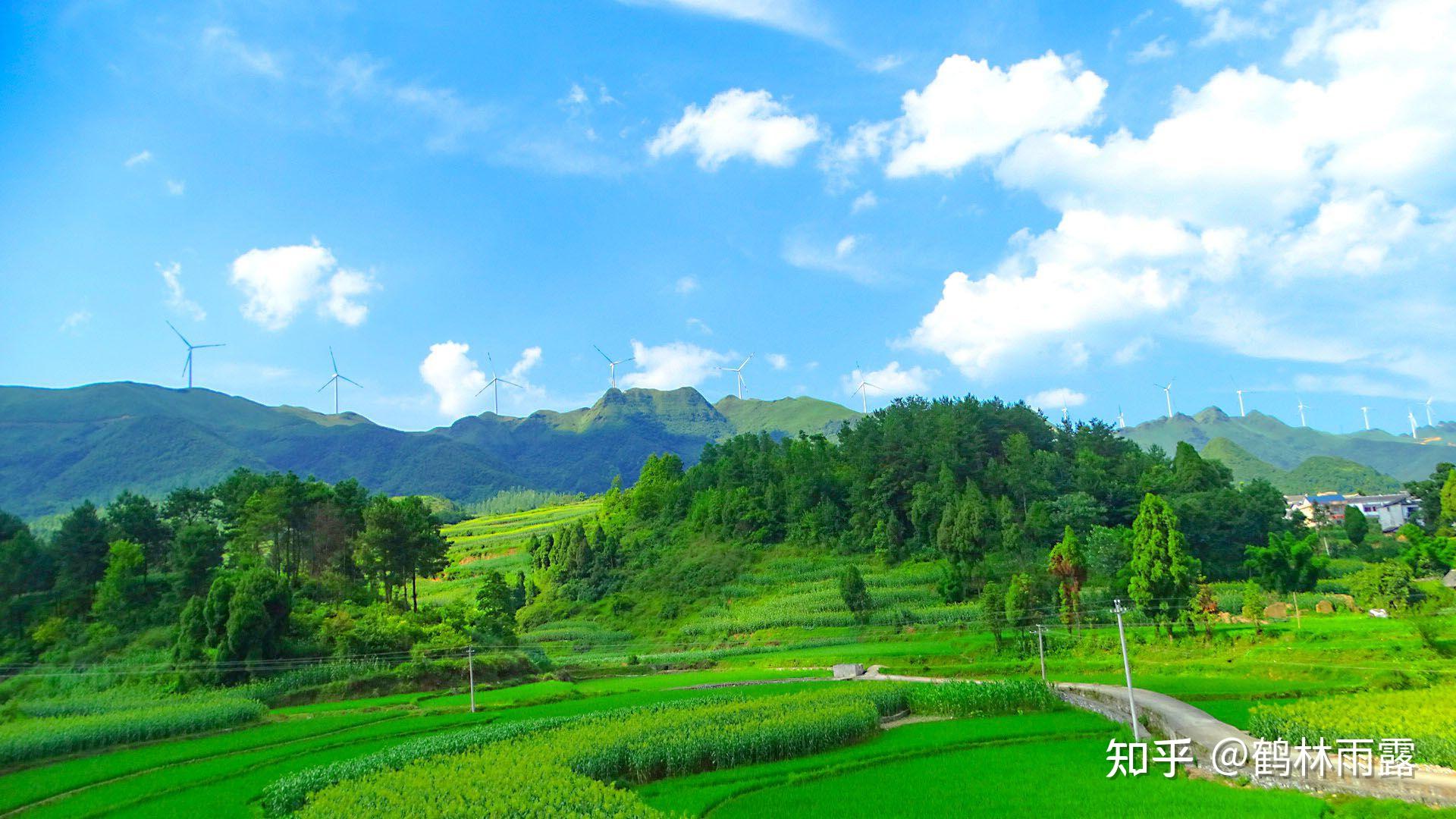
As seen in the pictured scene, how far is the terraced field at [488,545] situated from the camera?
3594 inches

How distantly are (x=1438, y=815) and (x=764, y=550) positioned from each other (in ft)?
212

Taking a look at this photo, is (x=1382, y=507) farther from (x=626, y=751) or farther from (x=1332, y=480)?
(x=626, y=751)

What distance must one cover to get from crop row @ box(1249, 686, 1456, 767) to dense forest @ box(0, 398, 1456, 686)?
17963 mm

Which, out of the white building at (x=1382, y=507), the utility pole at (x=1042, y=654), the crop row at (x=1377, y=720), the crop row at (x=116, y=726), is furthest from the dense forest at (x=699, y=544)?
the white building at (x=1382, y=507)

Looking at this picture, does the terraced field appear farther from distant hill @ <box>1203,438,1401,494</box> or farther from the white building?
distant hill @ <box>1203,438,1401,494</box>

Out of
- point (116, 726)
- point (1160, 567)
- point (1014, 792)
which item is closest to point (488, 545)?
point (116, 726)

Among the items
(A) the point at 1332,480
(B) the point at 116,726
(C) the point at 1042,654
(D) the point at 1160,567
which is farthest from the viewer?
(A) the point at 1332,480

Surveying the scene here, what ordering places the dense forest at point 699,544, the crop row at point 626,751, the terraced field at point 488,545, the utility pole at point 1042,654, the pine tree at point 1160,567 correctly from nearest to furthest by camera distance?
1. the crop row at point 626,751
2. the utility pole at point 1042,654
3. the pine tree at point 1160,567
4. the dense forest at point 699,544
5. the terraced field at point 488,545

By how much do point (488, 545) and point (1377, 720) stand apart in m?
110

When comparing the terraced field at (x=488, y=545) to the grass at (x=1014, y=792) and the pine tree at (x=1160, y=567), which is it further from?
the grass at (x=1014, y=792)

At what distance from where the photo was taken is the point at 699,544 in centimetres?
7944

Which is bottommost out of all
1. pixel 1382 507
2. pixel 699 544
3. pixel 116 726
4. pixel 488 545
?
pixel 1382 507

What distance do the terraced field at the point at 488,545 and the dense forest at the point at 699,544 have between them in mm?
13159

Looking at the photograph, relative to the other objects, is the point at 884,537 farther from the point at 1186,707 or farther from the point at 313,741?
the point at 313,741
